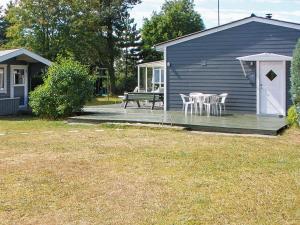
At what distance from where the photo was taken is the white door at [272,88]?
543 inches

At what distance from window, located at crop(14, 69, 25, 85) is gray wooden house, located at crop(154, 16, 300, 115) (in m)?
6.46

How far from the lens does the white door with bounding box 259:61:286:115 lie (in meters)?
13.8

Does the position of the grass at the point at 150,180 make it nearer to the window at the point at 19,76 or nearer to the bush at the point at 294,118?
the bush at the point at 294,118

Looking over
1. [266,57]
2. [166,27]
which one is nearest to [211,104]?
[266,57]

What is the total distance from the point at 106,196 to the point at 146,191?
1.75ft

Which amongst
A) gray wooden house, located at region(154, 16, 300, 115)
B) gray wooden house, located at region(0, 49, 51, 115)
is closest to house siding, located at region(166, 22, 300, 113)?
gray wooden house, located at region(154, 16, 300, 115)

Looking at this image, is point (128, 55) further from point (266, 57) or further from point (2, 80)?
point (266, 57)

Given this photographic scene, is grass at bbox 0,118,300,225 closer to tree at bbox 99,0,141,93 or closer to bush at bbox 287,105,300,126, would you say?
bush at bbox 287,105,300,126

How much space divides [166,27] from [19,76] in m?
23.9

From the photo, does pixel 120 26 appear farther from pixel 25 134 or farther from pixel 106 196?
pixel 106 196

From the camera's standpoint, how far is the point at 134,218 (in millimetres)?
4535

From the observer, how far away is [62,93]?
1449cm

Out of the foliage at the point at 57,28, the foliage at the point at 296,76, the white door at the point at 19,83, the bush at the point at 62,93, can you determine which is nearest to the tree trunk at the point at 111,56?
the foliage at the point at 57,28

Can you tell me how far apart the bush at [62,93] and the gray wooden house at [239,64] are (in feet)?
10.5
